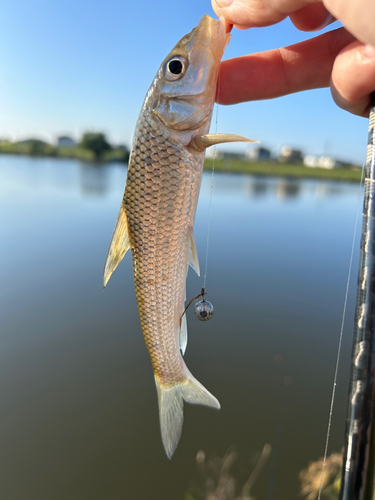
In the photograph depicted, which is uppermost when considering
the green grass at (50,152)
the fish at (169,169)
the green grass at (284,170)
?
the green grass at (50,152)

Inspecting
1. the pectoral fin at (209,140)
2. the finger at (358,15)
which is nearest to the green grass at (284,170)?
the pectoral fin at (209,140)

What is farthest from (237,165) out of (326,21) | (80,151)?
(326,21)

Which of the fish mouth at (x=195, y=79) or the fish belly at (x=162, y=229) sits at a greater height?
the fish mouth at (x=195, y=79)

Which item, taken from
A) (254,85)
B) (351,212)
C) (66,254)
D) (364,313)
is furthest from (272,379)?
(351,212)

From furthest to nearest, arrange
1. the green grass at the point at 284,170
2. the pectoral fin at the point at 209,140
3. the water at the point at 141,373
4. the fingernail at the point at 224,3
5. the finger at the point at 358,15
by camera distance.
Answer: the green grass at the point at 284,170 < the water at the point at 141,373 < the fingernail at the point at 224,3 < the pectoral fin at the point at 209,140 < the finger at the point at 358,15

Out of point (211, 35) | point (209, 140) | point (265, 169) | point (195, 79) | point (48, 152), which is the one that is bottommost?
point (209, 140)

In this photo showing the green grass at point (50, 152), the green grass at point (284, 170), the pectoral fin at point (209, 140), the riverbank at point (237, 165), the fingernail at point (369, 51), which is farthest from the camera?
the green grass at point (50, 152)

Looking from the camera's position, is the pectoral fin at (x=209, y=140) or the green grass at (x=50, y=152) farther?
the green grass at (x=50, y=152)

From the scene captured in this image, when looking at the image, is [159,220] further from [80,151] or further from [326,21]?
[80,151]

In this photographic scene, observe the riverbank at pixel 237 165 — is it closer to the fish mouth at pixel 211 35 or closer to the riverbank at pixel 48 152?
the riverbank at pixel 48 152
